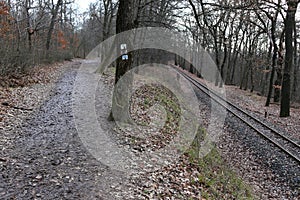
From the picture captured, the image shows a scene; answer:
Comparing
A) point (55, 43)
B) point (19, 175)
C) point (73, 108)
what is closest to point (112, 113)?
point (73, 108)

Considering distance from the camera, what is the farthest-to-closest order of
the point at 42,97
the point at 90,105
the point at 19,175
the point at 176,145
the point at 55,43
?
the point at 55,43 < the point at 42,97 < the point at 90,105 < the point at 176,145 < the point at 19,175

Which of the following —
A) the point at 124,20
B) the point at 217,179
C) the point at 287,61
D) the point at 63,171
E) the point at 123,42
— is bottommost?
the point at 217,179

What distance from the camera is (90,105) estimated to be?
34.7 ft

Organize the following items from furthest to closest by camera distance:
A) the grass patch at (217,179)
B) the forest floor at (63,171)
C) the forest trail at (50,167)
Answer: the grass patch at (217,179) < the forest floor at (63,171) < the forest trail at (50,167)

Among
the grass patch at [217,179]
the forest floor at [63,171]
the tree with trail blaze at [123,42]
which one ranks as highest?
the tree with trail blaze at [123,42]

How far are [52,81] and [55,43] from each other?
21.4 m

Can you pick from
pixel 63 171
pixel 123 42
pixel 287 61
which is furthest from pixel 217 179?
pixel 287 61

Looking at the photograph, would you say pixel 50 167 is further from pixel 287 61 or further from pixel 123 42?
pixel 287 61

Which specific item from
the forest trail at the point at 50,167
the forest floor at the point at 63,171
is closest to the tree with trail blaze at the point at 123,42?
the forest floor at the point at 63,171

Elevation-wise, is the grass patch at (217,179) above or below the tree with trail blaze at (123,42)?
below

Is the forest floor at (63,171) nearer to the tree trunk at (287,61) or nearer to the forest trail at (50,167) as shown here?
the forest trail at (50,167)

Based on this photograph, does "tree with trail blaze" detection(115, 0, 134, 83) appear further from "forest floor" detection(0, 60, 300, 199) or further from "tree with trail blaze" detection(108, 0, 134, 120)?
"forest floor" detection(0, 60, 300, 199)

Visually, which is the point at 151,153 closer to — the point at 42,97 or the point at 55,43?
the point at 42,97

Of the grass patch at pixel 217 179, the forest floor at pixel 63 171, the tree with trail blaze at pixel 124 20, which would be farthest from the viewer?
the tree with trail blaze at pixel 124 20
